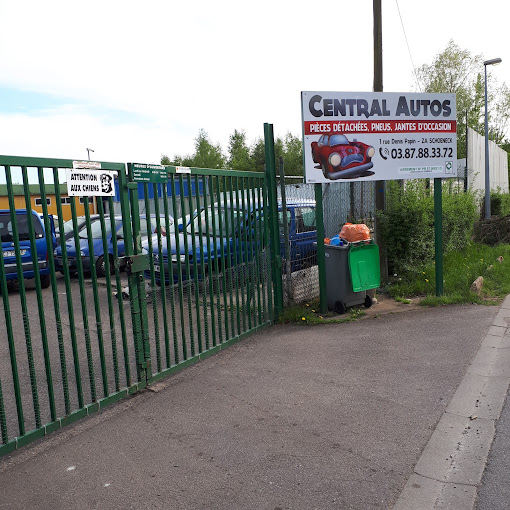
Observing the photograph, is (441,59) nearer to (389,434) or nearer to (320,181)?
(320,181)

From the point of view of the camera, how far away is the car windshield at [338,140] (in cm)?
706

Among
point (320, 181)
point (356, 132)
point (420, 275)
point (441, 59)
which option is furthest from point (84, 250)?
point (441, 59)

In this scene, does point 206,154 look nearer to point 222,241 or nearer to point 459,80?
point 459,80

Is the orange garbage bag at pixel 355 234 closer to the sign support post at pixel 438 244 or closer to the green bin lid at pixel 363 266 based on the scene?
the green bin lid at pixel 363 266

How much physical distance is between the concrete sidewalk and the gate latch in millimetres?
1111

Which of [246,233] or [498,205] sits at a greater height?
[246,233]

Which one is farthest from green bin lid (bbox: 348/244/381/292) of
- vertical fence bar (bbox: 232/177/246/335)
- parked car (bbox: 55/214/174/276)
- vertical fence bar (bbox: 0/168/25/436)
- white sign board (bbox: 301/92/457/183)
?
vertical fence bar (bbox: 0/168/25/436)

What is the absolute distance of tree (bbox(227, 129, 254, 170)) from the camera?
67.9 metres

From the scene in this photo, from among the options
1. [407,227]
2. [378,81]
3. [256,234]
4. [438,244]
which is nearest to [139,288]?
[256,234]

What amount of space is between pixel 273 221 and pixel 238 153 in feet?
222

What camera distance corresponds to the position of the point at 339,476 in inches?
125

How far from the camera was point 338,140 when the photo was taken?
7.11m

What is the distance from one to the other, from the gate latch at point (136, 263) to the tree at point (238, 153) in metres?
61.2

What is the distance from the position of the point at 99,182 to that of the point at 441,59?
135ft
